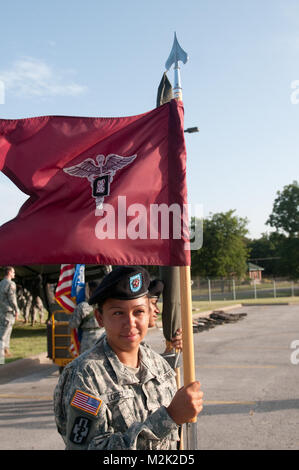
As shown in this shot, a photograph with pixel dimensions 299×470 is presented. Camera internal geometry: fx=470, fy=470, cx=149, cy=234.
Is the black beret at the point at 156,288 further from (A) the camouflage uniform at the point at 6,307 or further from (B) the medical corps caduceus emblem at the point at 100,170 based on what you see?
(A) the camouflage uniform at the point at 6,307

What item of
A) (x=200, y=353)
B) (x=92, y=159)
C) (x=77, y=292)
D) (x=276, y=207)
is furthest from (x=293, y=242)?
(x=92, y=159)

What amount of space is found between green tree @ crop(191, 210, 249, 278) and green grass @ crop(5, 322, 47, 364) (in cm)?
4117

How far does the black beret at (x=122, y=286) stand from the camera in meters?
2.05

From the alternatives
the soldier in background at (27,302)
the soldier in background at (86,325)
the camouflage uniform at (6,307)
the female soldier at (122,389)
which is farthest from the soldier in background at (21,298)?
the female soldier at (122,389)

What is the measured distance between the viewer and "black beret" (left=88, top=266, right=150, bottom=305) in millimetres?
2053

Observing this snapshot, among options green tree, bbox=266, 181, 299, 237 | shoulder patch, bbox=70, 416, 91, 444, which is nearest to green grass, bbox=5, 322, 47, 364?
shoulder patch, bbox=70, 416, 91, 444

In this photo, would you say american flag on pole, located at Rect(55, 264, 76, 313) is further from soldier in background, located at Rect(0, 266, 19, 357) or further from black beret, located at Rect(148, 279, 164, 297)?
soldier in background, located at Rect(0, 266, 19, 357)

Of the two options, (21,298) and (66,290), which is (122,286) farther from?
(21,298)

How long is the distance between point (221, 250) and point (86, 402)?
2220 inches

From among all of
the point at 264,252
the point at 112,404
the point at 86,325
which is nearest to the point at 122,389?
the point at 112,404

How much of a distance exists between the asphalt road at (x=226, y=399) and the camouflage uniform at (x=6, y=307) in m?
0.94

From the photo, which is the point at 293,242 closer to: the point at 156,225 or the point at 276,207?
the point at 276,207

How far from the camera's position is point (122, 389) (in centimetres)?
194

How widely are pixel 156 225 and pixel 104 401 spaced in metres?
1.25
